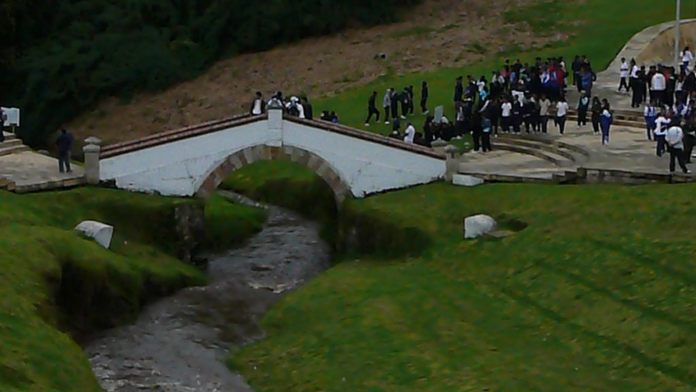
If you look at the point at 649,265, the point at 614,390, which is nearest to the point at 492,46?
the point at 649,265

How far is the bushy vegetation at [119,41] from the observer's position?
6888 centimetres

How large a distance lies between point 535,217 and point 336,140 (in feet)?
27.3

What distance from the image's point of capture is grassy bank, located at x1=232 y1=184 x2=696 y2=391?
27.6m

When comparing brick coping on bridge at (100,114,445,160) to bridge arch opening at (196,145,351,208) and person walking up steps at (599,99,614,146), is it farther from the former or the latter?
person walking up steps at (599,99,614,146)

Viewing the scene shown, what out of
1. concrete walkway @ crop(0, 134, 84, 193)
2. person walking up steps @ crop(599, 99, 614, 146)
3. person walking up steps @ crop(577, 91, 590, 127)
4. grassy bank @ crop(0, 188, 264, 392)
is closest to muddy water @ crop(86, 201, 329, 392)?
grassy bank @ crop(0, 188, 264, 392)

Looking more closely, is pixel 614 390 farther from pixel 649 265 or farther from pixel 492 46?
pixel 492 46

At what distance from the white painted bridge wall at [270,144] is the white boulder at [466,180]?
2.38ft

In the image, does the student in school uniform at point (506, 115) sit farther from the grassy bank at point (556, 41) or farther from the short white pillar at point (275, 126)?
the short white pillar at point (275, 126)

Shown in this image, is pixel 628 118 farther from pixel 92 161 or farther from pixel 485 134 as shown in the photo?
pixel 92 161

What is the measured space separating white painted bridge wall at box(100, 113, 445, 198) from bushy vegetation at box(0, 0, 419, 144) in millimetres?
27063

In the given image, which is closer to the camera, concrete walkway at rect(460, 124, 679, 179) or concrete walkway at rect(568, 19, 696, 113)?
concrete walkway at rect(460, 124, 679, 179)

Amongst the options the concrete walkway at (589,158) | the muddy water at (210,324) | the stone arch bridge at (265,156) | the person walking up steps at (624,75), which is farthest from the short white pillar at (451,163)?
the person walking up steps at (624,75)

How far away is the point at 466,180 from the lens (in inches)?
1607

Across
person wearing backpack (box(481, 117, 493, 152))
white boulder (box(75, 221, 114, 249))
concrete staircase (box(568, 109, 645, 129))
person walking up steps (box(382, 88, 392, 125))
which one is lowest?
white boulder (box(75, 221, 114, 249))
